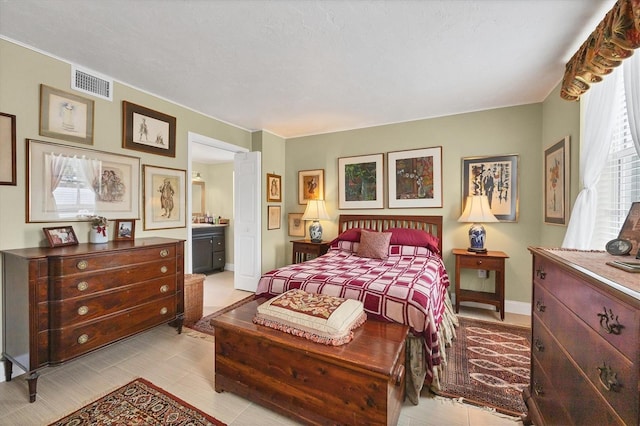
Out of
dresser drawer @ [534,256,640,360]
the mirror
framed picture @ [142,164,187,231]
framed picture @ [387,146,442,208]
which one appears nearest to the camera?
dresser drawer @ [534,256,640,360]

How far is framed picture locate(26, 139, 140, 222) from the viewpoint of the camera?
7.40 ft

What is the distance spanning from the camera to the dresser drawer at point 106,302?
6.39 feet

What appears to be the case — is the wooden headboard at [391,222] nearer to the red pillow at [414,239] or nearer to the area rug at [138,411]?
the red pillow at [414,239]

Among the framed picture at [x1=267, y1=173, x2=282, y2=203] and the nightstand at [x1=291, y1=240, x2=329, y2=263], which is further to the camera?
the framed picture at [x1=267, y1=173, x2=282, y2=203]

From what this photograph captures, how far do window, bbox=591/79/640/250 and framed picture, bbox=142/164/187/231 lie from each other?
4.21 metres

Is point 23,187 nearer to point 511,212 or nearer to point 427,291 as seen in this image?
point 427,291

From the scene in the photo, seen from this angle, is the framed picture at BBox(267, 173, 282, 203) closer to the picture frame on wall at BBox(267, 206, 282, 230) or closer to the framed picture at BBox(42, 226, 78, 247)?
the picture frame on wall at BBox(267, 206, 282, 230)

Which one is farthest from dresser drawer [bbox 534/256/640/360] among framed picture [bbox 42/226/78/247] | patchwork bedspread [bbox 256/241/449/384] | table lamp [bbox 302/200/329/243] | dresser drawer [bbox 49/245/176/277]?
framed picture [bbox 42/226/78/247]

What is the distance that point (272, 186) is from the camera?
15.5 feet

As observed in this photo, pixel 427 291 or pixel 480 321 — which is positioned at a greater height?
pixel 427 291

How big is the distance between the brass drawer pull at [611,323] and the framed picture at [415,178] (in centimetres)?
303

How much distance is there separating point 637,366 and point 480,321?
9.01 ft

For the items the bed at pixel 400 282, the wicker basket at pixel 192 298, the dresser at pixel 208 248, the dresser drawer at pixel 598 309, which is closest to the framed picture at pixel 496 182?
the bed at pixel 400 282

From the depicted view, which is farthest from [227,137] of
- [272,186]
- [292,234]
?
[292,234]
